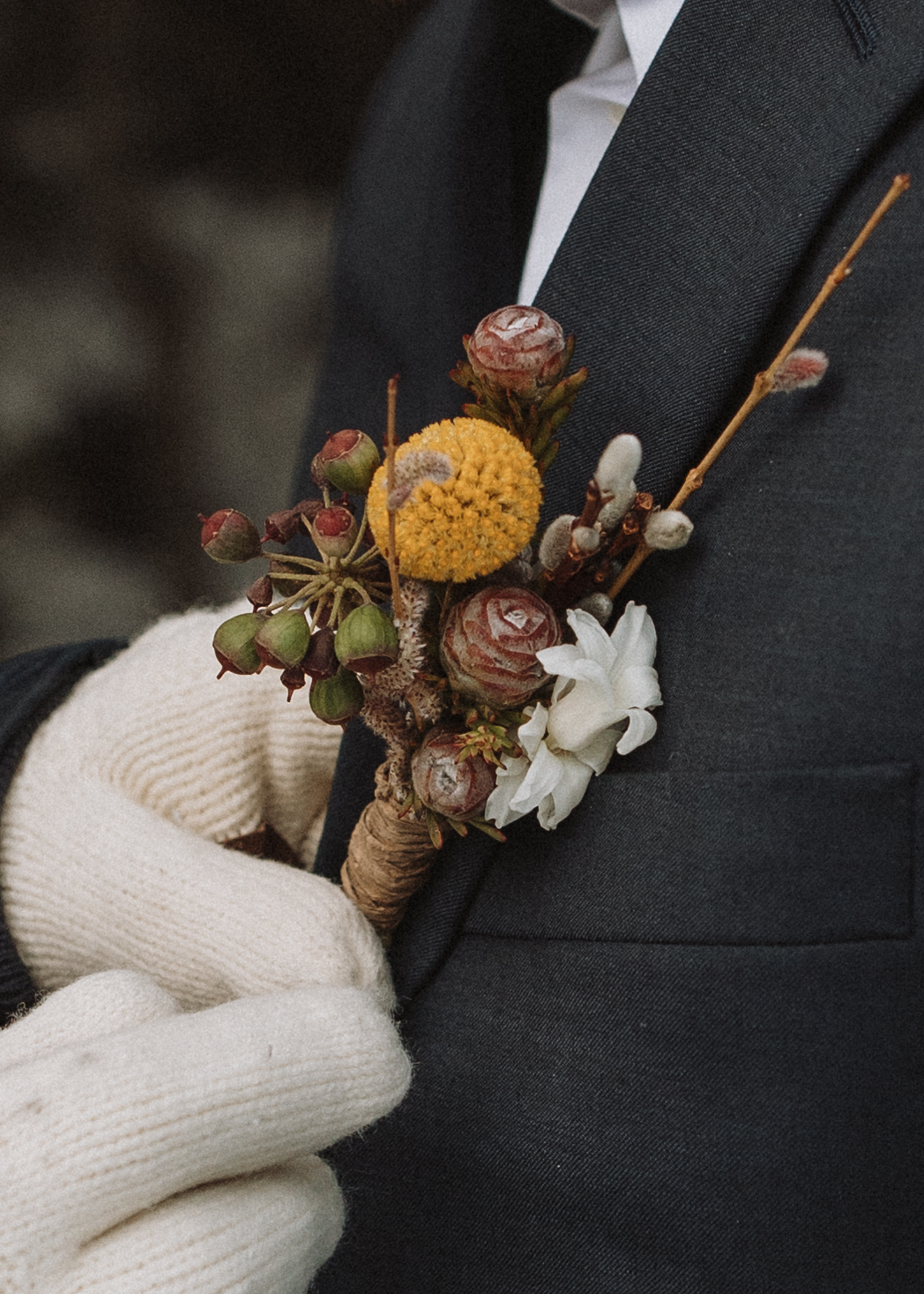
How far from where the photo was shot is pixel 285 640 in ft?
1.09

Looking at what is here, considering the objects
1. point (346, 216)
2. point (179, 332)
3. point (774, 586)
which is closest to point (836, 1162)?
point (774, 586)

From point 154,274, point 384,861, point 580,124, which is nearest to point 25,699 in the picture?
point 384,861

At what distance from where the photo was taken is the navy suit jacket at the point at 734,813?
16.6 inches

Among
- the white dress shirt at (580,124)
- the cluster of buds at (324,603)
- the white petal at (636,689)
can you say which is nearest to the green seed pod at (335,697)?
the cluster of buds at (324,603)

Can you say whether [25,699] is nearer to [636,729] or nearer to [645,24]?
[636,729]

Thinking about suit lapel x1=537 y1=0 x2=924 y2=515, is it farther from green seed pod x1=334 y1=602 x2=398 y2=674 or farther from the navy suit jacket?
green seed pod x1=334 y1=602 x2=398 y2=674

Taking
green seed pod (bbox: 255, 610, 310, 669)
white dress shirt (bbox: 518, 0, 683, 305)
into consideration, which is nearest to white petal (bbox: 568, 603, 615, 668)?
green seed pod (bbox: 255, 610, 310, 669)

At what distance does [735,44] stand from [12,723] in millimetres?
518

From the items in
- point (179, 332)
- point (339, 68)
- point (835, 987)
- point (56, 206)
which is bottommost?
point (179, 332)

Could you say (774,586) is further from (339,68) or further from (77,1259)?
(339,68)

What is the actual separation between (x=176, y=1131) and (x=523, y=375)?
0.31m

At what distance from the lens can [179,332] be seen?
1172 mm

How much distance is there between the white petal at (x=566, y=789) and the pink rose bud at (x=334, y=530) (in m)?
0.12

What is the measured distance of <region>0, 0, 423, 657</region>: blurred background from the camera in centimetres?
99
